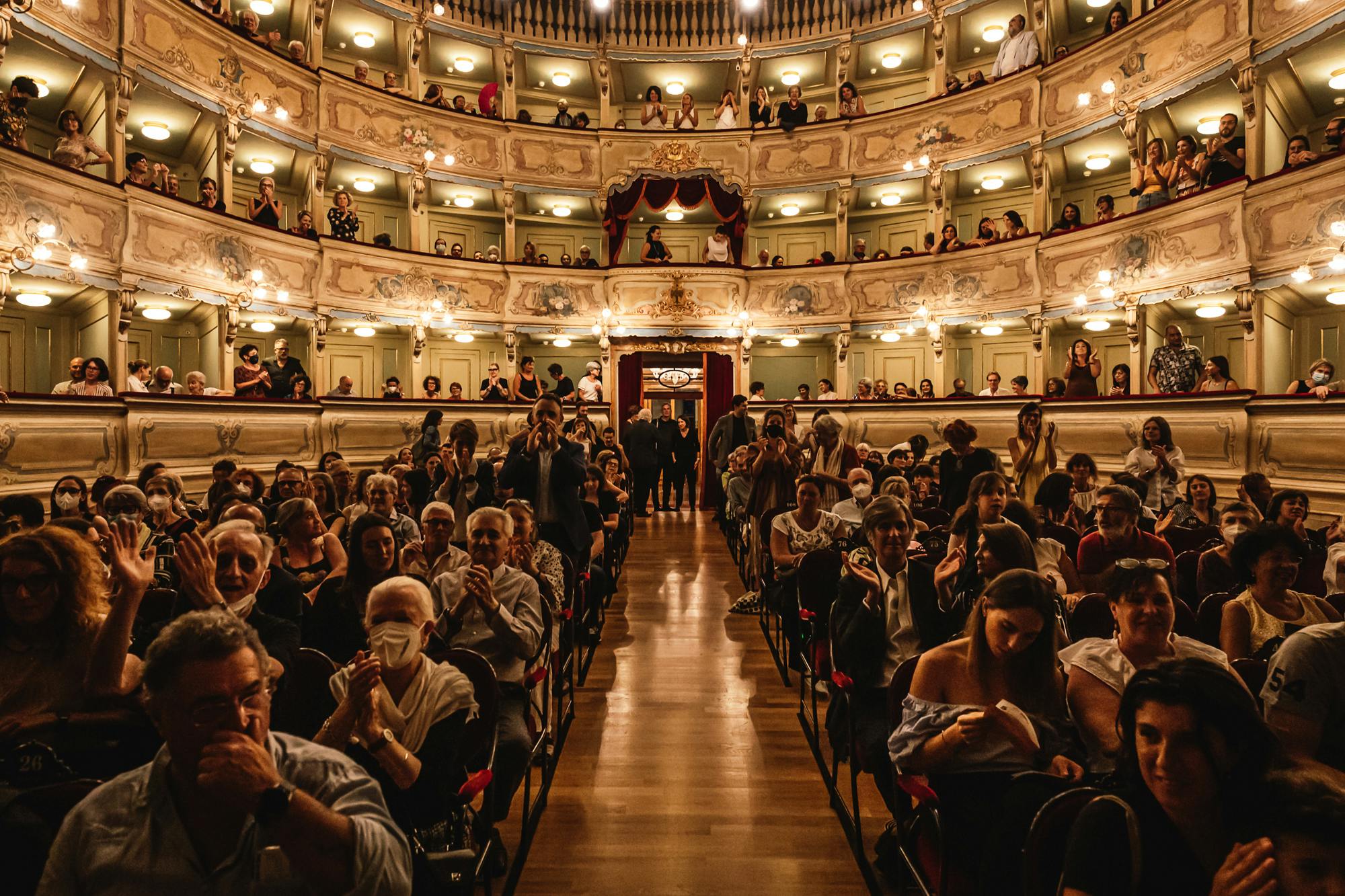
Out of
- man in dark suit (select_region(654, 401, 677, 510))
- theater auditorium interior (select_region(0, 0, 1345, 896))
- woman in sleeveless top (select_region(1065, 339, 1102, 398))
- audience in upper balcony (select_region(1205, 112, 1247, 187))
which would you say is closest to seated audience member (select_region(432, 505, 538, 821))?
theater auditorium interior (select_region(0, 0, 1345, 896))

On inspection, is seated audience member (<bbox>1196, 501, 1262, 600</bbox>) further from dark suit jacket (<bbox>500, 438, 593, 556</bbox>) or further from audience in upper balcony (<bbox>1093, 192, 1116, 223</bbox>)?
audience in upper balcony (<bbox>1093, 192, 1116, 223</bbox>)

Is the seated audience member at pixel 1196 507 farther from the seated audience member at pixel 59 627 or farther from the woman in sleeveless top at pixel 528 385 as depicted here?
the woman in sleeveless top at pixel 528 385

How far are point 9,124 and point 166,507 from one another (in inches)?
238

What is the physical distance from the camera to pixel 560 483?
5.31 meters

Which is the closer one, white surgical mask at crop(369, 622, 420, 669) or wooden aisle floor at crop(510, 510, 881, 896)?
white surgical mask at crop(369, 622, 420, 669)

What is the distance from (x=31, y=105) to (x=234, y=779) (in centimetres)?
1336

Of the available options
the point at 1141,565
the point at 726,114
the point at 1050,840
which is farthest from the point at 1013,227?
the point at 1050,840

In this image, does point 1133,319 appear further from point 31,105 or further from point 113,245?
point 31,105

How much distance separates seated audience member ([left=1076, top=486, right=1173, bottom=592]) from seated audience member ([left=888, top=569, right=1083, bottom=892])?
1671mm

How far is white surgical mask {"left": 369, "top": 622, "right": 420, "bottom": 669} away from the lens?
235cm

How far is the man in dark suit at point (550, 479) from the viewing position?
530 cm

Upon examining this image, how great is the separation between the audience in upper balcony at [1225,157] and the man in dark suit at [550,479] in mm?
9440

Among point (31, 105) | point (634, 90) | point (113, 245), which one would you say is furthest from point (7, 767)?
point (634, 90)

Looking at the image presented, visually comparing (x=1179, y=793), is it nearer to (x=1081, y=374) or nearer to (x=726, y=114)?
(x=1081, y=374)
